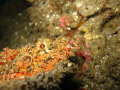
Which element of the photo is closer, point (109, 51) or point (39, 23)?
point (109, 51)

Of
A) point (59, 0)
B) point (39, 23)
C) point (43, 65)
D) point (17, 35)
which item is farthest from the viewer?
point (17, 35)

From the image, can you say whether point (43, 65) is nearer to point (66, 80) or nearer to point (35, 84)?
point (35, 84)

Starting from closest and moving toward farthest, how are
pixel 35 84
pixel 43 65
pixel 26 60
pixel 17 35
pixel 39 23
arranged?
pixel 35 84 < pixel 43 65 < pixel 26 60 < pixel 39 23 < pixel 17 35

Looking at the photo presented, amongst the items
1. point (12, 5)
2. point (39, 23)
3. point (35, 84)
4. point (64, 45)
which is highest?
point (12, 5)

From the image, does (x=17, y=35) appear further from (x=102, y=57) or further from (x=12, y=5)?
(x=102, y=57)

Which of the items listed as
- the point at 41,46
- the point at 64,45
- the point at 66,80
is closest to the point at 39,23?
the point at 41,46

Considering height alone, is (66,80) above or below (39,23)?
below

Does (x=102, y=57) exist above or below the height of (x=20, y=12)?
below

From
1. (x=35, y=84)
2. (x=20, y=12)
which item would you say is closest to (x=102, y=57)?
(x=35, y=84)

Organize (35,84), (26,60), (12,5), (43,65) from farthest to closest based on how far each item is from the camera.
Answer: (12,5) → (26,60) → (43,65) → (35,84)
